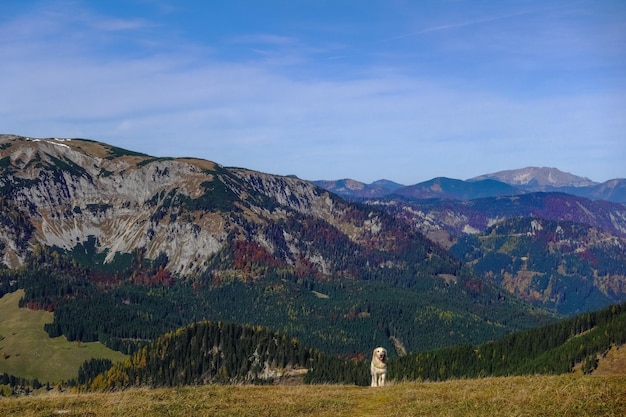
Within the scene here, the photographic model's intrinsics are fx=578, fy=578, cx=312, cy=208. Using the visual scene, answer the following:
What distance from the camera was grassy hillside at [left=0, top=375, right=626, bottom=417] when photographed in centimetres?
3072

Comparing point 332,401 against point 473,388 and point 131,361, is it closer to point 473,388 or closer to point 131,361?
point 473,388

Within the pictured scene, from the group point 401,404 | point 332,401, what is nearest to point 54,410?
point 332,401

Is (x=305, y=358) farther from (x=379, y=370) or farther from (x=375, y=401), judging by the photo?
(x=375, y=401)

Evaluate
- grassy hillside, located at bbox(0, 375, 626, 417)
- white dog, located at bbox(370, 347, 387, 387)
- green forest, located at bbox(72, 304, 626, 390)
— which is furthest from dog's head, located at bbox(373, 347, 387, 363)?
green forest, located at bbox(72, 304, 626, 390)

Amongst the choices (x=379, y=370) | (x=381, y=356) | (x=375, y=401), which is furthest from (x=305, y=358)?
(x=375, y=401)

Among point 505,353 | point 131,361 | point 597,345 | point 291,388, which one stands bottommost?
point 131,361

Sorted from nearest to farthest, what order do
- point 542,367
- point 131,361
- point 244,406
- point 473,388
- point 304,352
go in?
point 244,406 < point 473,388 < point 542,367 < point 304,352 < point 131,361

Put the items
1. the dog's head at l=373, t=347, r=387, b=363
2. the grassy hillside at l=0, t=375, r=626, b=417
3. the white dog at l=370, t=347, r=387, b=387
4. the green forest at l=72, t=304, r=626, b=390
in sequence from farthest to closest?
the green forest at l=72, t=304, r=626, b=390, the dog's head at l=373, t=347, r=387, b=363, the white dog at l=370, t=347, r=387, b=387, the grassy hillside at l=0, t=375, r=626, b=417

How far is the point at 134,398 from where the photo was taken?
128 feet

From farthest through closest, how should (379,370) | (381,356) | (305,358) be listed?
1. (305,358)
2. (381,356)
3. (379,370)

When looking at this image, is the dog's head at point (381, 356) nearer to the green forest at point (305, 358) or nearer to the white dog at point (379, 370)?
the white dog at point (379, 370)

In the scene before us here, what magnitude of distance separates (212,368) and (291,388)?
147 meters

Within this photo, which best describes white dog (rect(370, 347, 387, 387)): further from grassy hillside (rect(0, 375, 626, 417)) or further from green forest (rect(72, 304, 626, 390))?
green forest (rect(72, 304, 626, 390))

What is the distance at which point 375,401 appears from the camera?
37.3 meters
